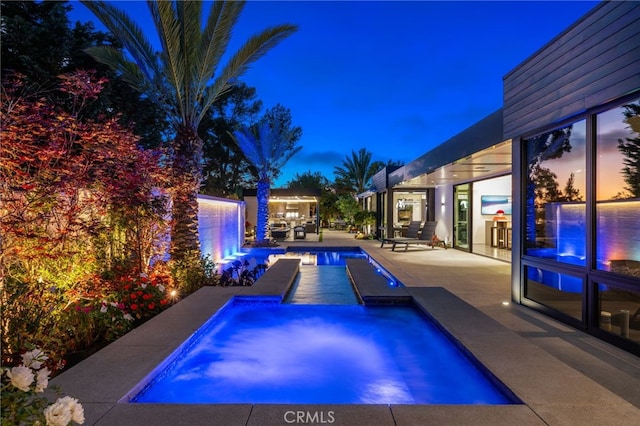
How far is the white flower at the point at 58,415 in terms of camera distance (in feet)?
4.72

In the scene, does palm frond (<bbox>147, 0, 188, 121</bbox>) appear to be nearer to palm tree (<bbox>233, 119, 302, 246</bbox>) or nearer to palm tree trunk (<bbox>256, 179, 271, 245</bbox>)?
palm tree (<bbox>233, 119, 302, 246</bbox>)

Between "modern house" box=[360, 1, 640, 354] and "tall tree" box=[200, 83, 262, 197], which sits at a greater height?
"tall tree" box=[200, 83, 262, 197]

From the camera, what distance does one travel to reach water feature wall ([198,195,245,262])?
1040 cm

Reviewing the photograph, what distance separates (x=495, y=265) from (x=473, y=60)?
76.9 ft

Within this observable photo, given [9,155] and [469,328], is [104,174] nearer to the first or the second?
[9,155]

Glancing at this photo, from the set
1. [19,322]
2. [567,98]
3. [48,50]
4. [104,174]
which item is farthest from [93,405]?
[48,50]

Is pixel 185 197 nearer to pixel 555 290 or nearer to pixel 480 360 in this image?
pixel 480 360

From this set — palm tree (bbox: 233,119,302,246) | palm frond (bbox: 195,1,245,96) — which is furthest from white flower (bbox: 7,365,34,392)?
palm tree (bbox: 233,119,302,246)

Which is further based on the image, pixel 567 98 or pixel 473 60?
pixel 473 60

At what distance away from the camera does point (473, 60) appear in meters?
28.7

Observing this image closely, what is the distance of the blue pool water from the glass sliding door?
9318mm

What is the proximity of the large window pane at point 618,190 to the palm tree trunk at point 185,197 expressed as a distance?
6095mm

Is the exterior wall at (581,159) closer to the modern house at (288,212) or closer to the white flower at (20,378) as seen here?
the white flower at (20,378)

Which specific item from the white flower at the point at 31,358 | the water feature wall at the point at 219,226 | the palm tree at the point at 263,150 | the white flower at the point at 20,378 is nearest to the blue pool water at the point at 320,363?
the white flower at the point at 31,358
